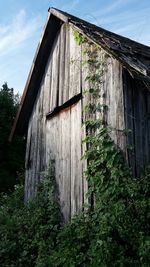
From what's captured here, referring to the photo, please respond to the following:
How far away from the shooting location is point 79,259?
596 cm

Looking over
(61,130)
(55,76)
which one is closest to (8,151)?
(55,76)

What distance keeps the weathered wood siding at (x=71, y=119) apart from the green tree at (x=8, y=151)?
1008 cm

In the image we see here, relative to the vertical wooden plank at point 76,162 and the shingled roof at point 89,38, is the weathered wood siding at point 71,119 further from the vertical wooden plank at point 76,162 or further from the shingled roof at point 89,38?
the shingled roof at point 89,38

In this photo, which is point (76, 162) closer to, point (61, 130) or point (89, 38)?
point (61, 130)

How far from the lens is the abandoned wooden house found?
6809 mm

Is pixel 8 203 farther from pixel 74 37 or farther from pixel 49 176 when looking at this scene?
pixel 74 37

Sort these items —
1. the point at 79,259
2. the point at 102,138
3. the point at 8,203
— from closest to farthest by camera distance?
the point at 79,259 < the point at 102,138 < the point at 8,203

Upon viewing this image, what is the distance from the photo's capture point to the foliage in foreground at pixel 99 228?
5.61 metres

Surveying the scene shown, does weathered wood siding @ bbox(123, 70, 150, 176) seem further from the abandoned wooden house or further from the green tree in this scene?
the green tree

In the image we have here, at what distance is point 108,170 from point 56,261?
205cm

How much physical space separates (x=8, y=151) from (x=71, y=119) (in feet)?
47.5

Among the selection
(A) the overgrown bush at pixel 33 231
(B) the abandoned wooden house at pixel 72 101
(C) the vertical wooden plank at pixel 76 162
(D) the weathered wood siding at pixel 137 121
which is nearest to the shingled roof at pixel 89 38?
(B) the abandoned wooden house at pixel 72 101

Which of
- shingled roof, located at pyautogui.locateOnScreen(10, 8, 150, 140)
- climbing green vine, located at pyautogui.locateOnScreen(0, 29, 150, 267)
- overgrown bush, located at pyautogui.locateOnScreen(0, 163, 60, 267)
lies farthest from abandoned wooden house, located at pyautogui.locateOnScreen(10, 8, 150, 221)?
overgrown bush, located at pyautogui.locateOnScreen(0, 163, 60, 267)

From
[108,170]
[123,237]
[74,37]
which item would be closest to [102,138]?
[108,170]
